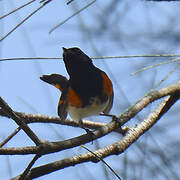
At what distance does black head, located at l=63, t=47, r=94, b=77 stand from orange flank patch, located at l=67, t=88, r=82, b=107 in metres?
0.12

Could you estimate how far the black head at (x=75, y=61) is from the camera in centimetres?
173

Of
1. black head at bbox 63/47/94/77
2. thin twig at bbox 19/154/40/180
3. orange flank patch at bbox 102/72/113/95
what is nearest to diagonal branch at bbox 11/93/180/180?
thin twig at bbox 19/154/40/180

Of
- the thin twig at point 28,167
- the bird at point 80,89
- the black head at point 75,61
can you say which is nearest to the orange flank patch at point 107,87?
the bird at point 80,89

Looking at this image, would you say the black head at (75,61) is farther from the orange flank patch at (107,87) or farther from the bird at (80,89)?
the orange flank patch at (107,87)

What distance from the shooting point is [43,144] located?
956mm

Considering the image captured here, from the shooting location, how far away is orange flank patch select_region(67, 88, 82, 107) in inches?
64.9

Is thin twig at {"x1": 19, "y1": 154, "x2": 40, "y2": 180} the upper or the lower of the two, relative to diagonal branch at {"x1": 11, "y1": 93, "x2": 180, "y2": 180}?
upper

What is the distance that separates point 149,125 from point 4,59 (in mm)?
537

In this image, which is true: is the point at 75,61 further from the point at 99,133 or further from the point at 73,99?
the point at 99,133

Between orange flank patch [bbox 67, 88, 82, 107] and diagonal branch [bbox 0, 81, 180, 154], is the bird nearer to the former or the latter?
orange flank patch [bbox 67, 88, 82, 107]

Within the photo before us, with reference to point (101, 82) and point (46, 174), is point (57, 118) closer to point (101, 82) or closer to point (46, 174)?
point (101, 82)

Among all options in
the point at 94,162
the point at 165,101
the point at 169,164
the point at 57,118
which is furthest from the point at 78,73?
the point at 169,164

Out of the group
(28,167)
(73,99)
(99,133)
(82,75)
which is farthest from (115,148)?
(82,75)

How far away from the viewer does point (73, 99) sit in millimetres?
1658
